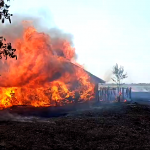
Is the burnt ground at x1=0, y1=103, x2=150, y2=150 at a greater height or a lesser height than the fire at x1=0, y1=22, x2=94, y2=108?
lesser

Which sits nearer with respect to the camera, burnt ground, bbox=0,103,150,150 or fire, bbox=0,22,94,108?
→ burnt ground, bbox=0,103,150,150

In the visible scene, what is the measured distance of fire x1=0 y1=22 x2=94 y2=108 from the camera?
82.8 feet

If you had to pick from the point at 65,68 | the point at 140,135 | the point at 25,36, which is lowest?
the point at 140,135

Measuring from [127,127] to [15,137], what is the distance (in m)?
7.33

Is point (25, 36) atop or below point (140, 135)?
atop

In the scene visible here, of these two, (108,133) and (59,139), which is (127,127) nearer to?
(108,133)

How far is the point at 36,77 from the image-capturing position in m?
26.1

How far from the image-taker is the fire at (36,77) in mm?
25250

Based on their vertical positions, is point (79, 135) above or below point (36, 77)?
below

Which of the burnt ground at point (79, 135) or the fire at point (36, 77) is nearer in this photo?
the burnt ground at point (79, 135)

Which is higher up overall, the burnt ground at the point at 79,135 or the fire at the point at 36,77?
the fire at the point at 36,77

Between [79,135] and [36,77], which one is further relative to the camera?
[36,77]

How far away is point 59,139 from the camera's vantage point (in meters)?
11.7

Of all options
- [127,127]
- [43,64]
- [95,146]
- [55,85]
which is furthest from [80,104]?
[95,146]
